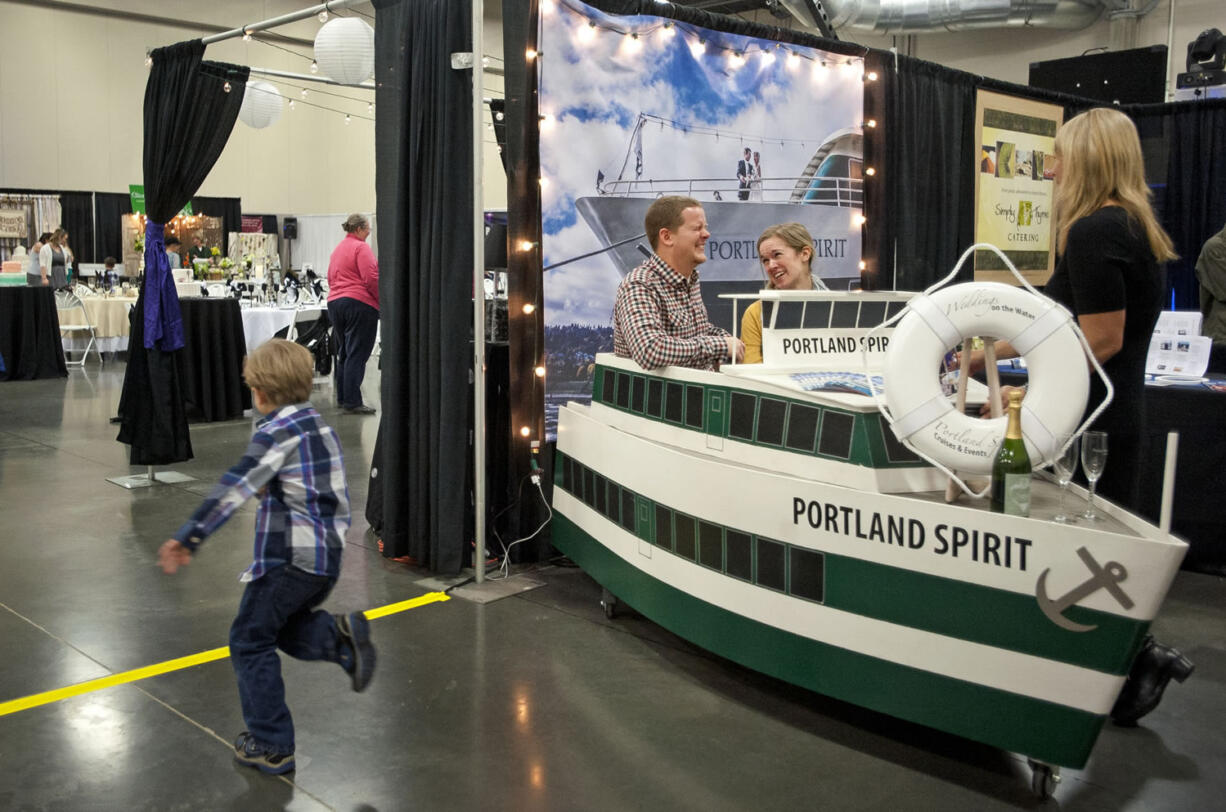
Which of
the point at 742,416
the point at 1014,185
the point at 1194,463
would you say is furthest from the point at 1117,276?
the point at 1014,185

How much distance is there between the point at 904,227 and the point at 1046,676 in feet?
13.3

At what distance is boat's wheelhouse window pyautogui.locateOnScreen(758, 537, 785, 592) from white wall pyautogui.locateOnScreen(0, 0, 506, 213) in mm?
15546

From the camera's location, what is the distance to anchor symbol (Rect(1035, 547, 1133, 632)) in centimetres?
233

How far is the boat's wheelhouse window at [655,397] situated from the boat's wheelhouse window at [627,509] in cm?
28

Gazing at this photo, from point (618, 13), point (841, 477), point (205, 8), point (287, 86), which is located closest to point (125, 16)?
point (205, 8)

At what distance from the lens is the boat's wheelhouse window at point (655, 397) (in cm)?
359

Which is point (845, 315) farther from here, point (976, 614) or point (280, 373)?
point (280, 373)

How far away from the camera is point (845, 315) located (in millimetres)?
3545

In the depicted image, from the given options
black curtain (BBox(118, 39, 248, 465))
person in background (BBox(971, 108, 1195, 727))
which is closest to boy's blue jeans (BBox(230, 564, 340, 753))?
person in background (BBox(971, 108, 1195, 727))

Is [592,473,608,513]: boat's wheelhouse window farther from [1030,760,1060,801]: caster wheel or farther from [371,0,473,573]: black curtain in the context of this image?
[1030,760,1060,801]: caster wheel

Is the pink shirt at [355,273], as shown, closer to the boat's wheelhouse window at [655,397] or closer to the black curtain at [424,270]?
the black curtain at [424,270]

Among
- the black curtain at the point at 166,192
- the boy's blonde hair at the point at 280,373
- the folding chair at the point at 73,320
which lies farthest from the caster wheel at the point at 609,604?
the folding chair at the point at 73,320

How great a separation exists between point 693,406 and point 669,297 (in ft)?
1.97

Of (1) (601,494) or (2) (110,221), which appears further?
(2) (110,221)
